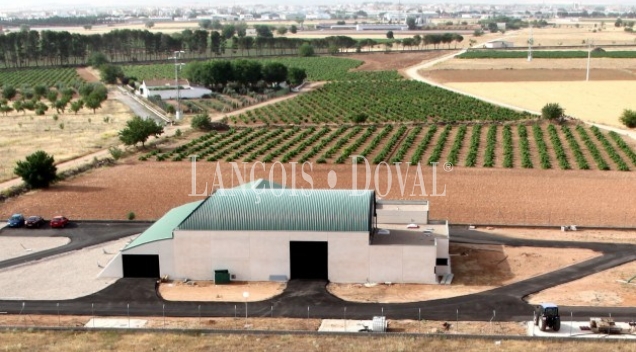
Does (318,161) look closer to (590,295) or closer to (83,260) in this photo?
(83,260)

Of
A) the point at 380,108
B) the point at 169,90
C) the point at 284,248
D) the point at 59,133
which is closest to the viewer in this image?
the point at 284,248

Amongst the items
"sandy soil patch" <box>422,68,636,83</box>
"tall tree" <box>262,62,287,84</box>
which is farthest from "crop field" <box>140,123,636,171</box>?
"sandy soil patch" <box>422,68,636,83</box>

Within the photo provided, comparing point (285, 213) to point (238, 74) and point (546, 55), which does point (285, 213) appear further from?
point (546, 55)

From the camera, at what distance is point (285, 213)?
37.2 m

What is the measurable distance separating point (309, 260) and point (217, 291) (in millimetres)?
4721

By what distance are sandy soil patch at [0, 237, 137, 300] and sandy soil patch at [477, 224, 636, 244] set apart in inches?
874

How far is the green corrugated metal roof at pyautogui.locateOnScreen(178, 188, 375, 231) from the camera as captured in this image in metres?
36.8

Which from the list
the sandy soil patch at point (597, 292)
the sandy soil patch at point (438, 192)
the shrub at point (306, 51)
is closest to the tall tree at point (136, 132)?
the sandy soil patch at point (438, 192)

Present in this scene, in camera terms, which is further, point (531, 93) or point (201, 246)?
point (531, 93)

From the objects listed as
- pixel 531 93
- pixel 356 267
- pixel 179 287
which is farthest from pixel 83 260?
pixel 531 93

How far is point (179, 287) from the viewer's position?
36344 mm

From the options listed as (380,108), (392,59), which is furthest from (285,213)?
(392,59)

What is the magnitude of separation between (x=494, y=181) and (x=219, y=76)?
225ft

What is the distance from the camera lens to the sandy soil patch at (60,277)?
35.3m
